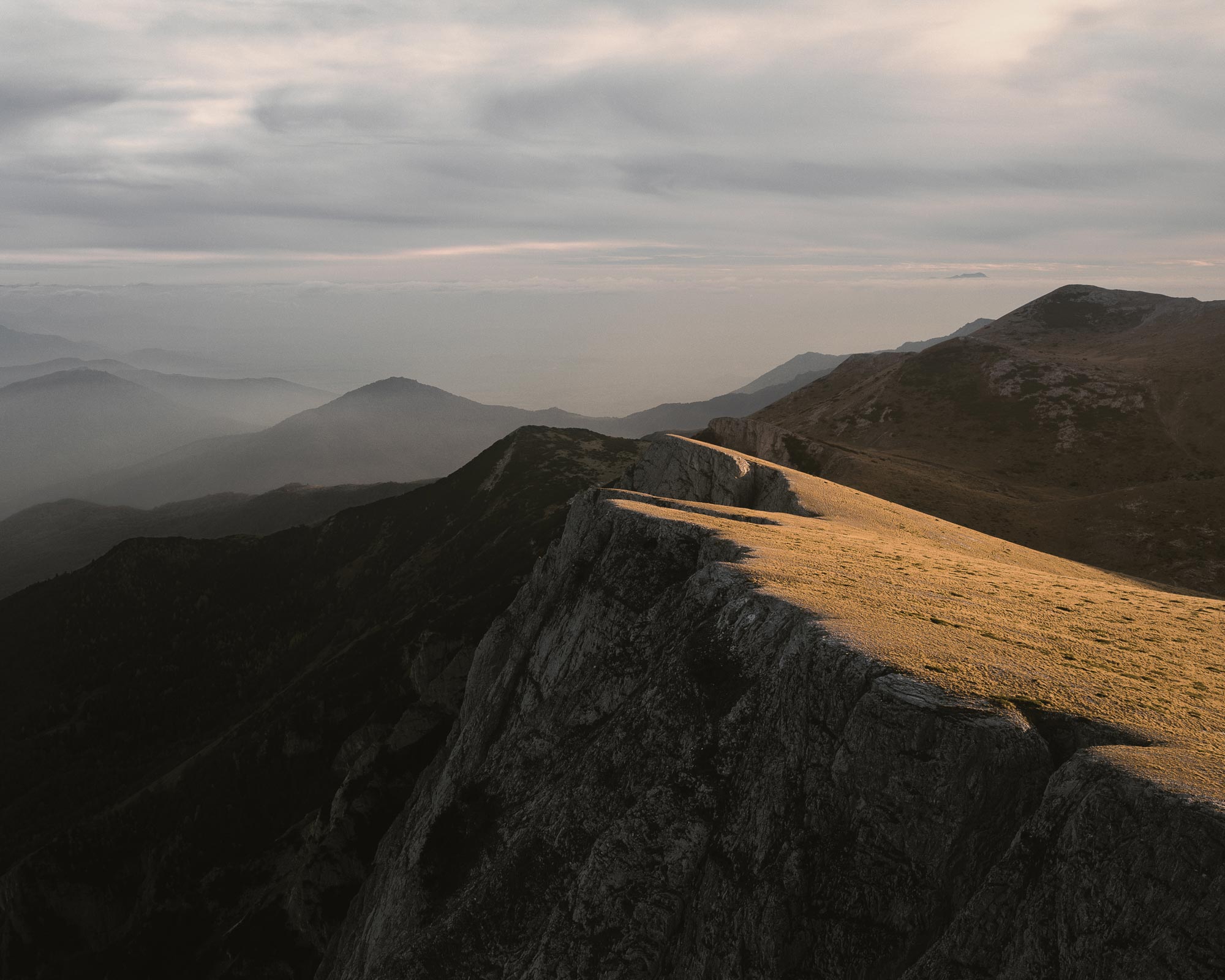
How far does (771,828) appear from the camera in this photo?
60.3 ft

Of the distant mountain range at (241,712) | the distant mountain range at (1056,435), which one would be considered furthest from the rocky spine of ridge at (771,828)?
the distant mountain range at (1056,435)

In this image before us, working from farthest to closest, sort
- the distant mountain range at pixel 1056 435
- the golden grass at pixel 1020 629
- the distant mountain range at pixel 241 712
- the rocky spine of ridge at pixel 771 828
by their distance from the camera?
1. the distant mountain range at pixel 1056 435
2. the distant mountain range at pixel 241 712
3. the golden grass at pixel 1020 629
4. the rocky spine of ridge at pixel 771 828

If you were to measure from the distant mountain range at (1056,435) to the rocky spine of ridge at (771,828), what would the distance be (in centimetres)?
5837

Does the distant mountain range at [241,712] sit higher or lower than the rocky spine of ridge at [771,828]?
lower

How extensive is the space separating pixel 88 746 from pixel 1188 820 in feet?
638

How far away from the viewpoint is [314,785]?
308 ft

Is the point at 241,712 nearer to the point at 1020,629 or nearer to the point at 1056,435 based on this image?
the point at 1020,629

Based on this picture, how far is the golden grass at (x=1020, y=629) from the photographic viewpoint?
16188mm

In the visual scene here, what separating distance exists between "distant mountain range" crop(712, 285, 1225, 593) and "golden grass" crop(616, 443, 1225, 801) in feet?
125

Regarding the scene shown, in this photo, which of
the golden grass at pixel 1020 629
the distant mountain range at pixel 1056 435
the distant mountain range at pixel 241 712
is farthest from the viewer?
the distant mountain range at pixel 1056 435

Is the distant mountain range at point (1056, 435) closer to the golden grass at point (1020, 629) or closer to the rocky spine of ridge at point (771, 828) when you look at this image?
the golden grass at point (1020, 629)

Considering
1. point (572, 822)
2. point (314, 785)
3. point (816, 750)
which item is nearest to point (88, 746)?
point (314, 785)

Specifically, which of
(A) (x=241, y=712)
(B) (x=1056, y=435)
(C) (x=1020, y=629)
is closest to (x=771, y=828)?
(C) (x=1020, y=629)

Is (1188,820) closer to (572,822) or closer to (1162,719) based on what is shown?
(1162,719)
